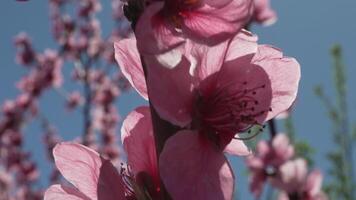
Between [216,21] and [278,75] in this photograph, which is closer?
[216,21]

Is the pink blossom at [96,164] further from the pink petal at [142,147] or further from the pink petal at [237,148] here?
the pink petal at [237,148]

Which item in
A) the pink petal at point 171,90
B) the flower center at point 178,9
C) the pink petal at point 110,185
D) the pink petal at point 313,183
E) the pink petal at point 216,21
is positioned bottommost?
the pink petal at point 313,183

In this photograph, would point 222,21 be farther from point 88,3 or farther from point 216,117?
point 88,3

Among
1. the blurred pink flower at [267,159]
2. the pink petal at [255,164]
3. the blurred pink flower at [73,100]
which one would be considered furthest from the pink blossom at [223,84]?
the blurred pink flower at [73,100]

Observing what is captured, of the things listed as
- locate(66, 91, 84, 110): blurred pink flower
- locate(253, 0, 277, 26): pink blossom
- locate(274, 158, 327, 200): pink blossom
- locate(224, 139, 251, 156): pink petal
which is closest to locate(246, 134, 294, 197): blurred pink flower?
locate(274, 158, 327, 200): pink blossom

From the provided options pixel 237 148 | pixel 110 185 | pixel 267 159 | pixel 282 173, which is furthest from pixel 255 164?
pixel 110 185

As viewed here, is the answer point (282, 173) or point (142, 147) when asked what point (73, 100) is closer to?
point (282, 173)
